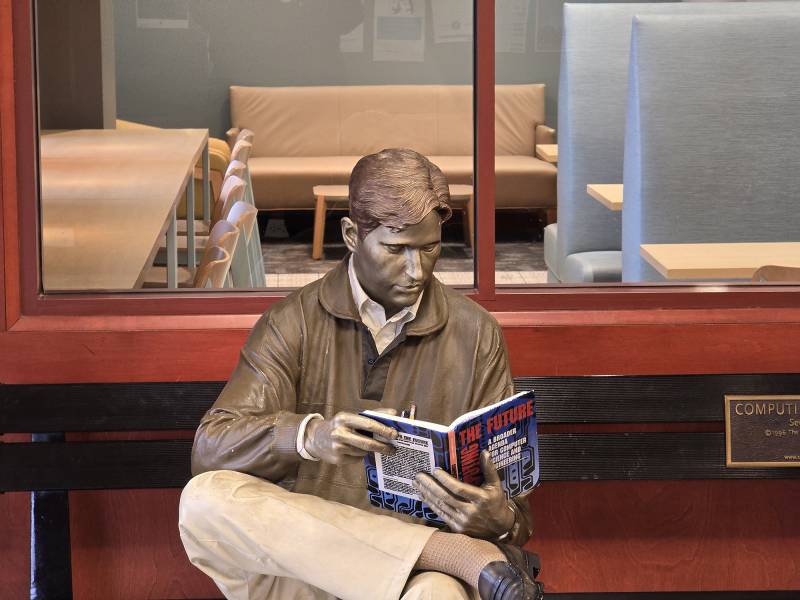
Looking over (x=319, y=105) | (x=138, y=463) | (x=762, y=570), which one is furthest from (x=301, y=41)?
(x=762, y=570)

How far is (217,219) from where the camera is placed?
3.74m

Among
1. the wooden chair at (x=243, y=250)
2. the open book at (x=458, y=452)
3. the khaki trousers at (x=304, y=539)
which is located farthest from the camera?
the wooden chair at (x=243, y=250)

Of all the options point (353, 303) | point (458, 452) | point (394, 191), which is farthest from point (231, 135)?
point (458, 452)

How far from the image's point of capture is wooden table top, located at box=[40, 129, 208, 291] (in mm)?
3658

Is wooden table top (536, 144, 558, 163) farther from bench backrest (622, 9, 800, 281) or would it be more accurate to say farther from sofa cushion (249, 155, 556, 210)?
bench backrest (622, 9, 800, 281)

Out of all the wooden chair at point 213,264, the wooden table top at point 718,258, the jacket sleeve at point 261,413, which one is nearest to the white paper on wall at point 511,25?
the wooden table top at point 718,258

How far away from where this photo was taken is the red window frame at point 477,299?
3.59 m

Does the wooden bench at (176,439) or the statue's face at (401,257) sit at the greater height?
the statue's face at (401,257)

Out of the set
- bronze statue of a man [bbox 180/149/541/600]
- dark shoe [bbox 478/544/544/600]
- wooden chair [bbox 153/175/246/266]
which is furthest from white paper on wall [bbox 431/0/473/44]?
dark shoe [bbox 478/544/544/600]

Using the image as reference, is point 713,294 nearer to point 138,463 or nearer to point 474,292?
point 474,292

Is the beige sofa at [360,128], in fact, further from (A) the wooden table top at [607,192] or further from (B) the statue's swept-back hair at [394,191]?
(B) the statue's swept-back hair at [394,191]

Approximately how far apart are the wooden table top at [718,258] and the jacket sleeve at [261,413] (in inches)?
51.2

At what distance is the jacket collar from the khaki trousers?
0.44m

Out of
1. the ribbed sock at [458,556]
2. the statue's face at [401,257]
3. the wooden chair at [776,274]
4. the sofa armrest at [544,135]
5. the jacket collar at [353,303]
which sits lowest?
the ribbed sock at [458,556]
